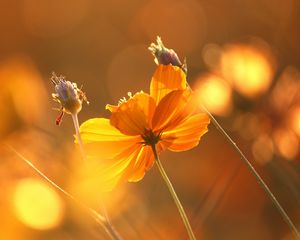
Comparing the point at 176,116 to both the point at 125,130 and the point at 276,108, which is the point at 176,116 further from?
the point at 276,108

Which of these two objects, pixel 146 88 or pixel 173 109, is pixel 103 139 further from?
pixel 146 88

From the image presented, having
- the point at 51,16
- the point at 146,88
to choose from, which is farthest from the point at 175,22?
the point at 146,88

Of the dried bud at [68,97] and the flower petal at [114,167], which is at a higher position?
the dried bud at [68,97]

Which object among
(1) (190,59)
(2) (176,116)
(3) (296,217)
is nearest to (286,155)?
(2) (176,116)

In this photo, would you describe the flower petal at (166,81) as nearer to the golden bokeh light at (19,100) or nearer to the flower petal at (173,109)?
the flower petal at (173,109)

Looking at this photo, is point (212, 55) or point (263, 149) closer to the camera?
point (263, 149)

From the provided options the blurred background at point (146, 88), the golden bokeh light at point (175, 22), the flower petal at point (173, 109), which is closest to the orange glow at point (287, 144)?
the blurred background at point (146, 88)

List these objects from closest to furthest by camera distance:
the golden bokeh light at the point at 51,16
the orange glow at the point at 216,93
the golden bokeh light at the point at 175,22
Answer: the orange glow at the point at 216,93 < the golden bokeh light at the point at 175,22 < the golden bokeh light at the point at 51,16
